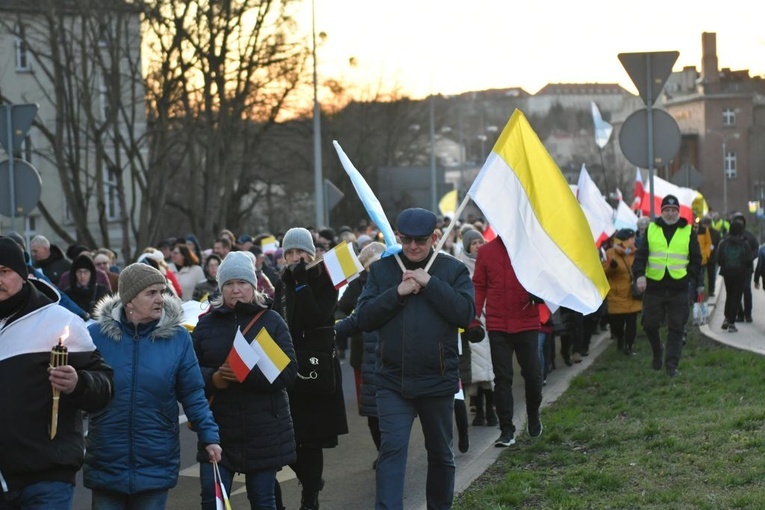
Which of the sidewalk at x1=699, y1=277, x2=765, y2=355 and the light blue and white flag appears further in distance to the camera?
A: the sidewalk at x1=699, y1=277, x2=765, y2=355

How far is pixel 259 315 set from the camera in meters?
7.45

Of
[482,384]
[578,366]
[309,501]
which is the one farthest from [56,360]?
[578,366]

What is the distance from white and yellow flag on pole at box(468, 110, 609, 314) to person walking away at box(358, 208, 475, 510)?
153 centimetres

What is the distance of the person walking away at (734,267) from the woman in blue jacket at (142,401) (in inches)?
562

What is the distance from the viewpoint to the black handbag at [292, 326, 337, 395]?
29.3 feet

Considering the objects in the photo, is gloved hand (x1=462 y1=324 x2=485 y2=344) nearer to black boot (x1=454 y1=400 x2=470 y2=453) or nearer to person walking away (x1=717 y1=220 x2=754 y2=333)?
black boot (x1=454 y1=400 x2=470 y2=453)

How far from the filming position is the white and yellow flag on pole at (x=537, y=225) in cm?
909

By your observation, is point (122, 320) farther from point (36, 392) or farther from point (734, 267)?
point (734, 267)

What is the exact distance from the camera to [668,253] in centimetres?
1384

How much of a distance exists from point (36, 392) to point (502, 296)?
5529 mm

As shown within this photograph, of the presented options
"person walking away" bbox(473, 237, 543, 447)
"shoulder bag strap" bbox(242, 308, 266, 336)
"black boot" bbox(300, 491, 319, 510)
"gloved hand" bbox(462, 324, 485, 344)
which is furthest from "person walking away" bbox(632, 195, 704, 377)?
"shoulder bag strap" bbox(242, 308, 266, 336)

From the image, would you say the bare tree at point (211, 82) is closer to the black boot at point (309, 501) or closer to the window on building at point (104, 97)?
the window on building at point (104, 97)

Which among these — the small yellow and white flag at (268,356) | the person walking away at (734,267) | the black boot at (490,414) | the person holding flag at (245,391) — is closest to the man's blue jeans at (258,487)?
the person holding flag at (245,391)

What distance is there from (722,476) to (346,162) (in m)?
2.91
